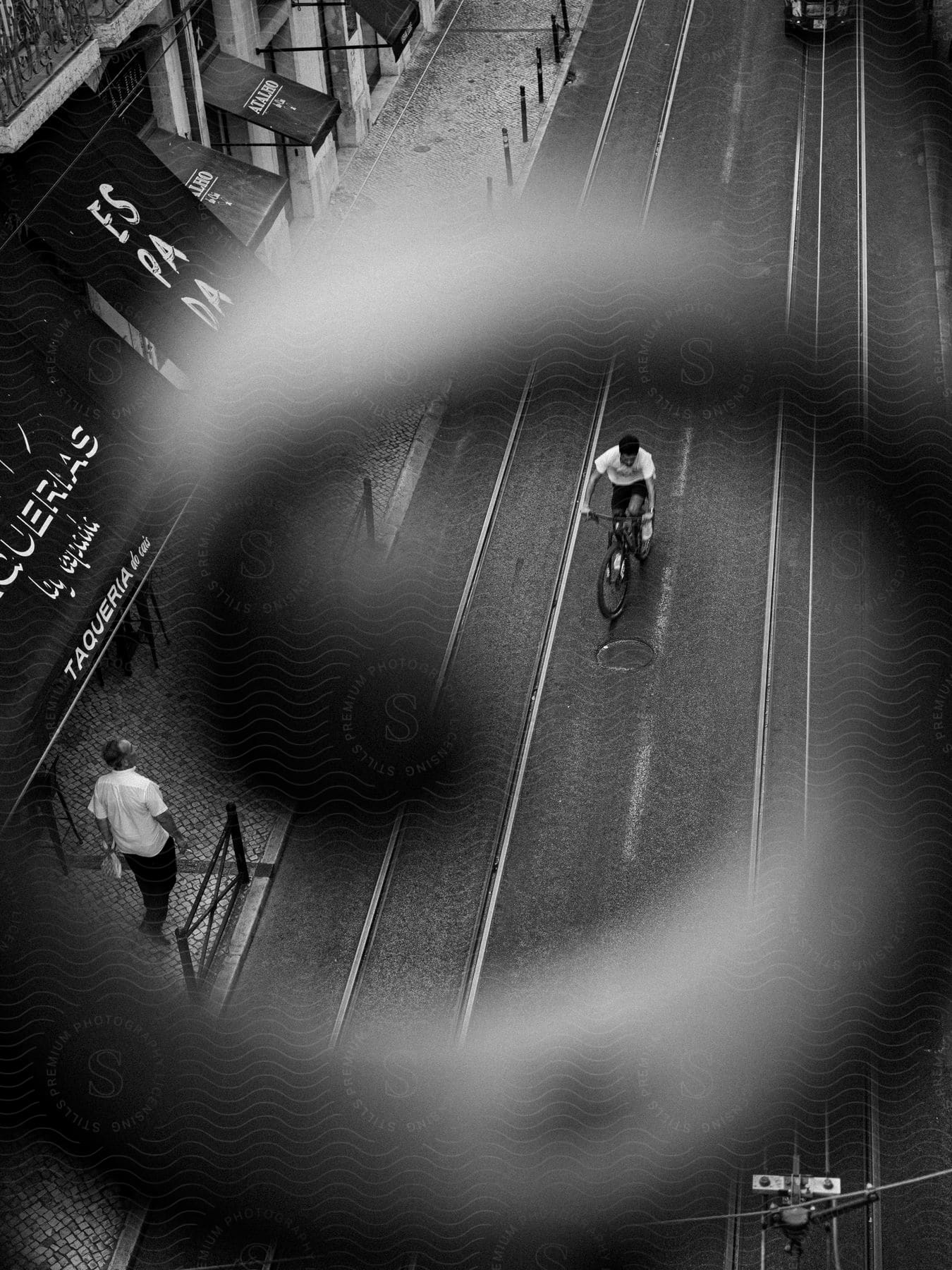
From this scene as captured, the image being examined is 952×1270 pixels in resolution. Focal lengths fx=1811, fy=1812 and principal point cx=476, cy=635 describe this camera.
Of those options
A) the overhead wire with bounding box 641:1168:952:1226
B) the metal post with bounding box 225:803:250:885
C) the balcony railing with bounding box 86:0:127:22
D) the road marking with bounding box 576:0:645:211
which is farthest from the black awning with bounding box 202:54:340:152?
the overhead wire with bounding box 641:1168:952:1226

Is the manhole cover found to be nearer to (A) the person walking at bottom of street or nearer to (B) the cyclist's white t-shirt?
(B) the cyclist's white t-shirt

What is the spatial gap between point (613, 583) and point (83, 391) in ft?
19.0

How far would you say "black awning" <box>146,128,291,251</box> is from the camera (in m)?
21.3

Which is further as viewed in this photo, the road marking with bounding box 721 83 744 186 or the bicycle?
the road marking with bounding box 721 83 744 186

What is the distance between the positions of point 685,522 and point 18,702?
330 inches

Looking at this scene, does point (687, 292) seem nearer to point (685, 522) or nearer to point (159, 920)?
point (685, 522)

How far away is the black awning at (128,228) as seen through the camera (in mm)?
17734

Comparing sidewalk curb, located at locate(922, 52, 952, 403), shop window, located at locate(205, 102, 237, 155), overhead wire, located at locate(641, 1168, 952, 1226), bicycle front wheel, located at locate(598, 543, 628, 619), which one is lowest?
overhead wire, located at locate(641, 1168, 952, 1226)

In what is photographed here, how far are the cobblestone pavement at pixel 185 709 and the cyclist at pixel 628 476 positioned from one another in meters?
3.14

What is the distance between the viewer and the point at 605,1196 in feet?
43.2

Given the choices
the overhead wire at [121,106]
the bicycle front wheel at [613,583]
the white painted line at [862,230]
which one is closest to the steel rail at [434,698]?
the bicycle front wheel at [613,583]

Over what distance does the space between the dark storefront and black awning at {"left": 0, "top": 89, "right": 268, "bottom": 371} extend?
2 centimetres

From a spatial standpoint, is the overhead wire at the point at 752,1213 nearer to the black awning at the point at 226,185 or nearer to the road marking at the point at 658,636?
the road marking at the point at 658,636

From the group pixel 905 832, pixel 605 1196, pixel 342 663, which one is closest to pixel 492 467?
pixel 342 663
